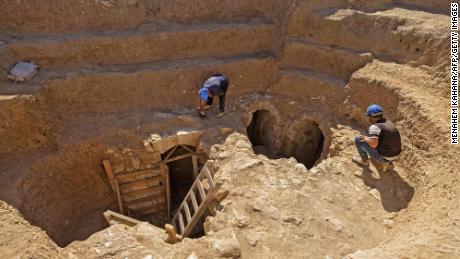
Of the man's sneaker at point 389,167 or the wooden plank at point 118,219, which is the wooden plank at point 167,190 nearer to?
the wooden plank at point 118,219

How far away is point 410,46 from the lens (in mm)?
8578

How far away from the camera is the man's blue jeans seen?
6.94m

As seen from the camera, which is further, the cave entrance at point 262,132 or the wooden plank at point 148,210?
the cave entrance at point 262,132

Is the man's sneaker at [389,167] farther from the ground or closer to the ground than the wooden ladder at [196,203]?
farther from the ground

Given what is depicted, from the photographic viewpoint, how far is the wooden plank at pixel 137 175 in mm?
8687

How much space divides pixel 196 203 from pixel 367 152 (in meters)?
4.18

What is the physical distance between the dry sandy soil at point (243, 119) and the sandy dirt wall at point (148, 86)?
4cm

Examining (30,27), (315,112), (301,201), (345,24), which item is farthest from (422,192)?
(30,27)

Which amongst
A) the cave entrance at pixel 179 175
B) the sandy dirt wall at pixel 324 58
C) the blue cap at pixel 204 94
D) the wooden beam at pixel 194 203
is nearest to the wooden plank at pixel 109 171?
the cave entrance at pixel 179 175

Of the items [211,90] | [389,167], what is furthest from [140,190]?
[389,167]

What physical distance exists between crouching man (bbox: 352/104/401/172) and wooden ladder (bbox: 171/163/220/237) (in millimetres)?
3474

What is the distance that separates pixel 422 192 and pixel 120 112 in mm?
8015

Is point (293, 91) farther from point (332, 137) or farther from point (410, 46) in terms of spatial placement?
point (410, 46)

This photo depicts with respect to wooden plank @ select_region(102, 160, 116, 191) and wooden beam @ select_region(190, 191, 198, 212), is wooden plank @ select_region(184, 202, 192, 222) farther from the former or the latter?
wooden plank @ select_region(102, 160, 116, 191)
